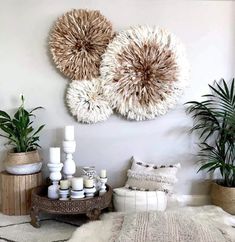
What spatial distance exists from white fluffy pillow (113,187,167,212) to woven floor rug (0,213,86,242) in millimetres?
363

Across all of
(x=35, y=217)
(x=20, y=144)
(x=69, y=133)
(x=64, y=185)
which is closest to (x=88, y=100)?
(x=69, y=133)

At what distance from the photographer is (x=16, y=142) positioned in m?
2.89

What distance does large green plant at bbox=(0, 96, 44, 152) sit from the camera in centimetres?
282

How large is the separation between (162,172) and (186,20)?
57.1 inches

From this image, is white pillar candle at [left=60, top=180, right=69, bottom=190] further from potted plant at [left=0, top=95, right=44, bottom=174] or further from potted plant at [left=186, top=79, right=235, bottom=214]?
potted plant at [left=186, top=79, right=235, bottom=214]

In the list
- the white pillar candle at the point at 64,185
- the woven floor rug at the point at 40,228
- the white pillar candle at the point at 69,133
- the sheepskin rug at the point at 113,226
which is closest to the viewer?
the sheepskin rug at the point at 113,226

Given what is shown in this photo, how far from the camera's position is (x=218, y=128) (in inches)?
114

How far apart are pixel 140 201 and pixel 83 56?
1.42 m

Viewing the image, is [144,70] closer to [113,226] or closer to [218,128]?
[218,128]

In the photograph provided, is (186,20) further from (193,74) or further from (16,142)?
(16,142)

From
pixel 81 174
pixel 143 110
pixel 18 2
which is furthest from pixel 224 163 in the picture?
pixel 18 2

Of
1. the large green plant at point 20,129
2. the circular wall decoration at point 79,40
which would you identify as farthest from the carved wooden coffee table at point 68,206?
the circular wall decoration at point 79,40

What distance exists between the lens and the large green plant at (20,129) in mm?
2816

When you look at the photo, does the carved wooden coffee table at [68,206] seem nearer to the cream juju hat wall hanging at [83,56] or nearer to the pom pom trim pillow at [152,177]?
the pom pom trim pillow at [152,177]
